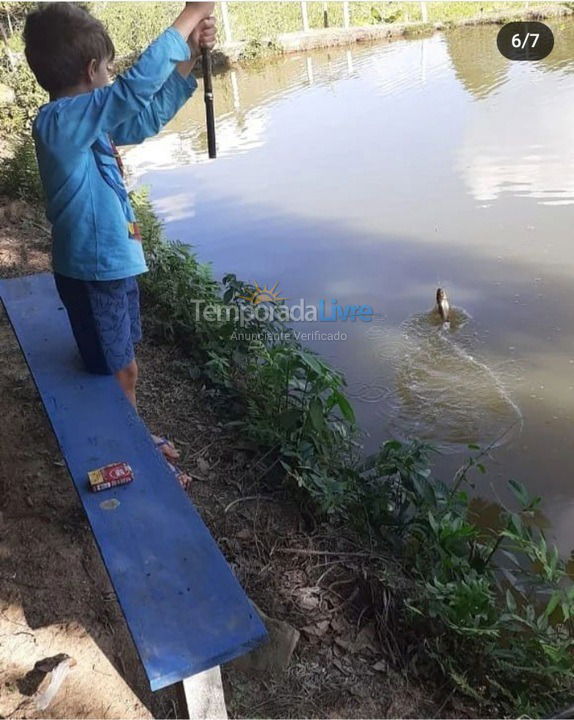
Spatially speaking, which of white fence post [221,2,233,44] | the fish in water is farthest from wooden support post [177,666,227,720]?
white fence post [221,2,233,44]

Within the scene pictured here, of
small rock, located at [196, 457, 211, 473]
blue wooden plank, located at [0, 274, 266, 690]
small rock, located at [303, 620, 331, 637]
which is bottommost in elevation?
small rock, located at [303, 620, 331, 637]

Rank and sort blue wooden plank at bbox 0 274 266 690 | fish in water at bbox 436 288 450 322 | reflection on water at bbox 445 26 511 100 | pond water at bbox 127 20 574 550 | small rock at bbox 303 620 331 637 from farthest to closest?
reflection on water at bbox 445 26 511 100
fish in water at bbox 436 288 450 322
pond water at bbox 127 20 574 550
small rock at bbox 303 620 331 637
blue wooden plank at bbox 0 274 266 690

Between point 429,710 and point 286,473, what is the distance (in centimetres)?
112

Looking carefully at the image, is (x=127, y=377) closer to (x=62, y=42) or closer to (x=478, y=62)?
(x=62, y=42)

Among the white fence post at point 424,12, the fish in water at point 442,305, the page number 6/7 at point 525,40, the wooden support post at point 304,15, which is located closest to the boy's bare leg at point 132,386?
the fish in water at point 442,305

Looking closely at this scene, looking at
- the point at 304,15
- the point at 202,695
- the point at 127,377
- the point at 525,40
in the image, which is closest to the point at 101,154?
the point at 127,377

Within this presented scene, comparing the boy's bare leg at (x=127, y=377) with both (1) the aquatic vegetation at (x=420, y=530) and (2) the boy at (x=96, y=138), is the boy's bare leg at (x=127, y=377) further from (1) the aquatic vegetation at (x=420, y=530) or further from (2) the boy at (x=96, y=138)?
(1) the aquatic vegetation at (x=420, y=530)

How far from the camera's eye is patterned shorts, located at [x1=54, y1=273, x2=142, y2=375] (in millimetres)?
2473

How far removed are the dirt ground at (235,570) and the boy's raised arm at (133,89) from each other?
1.43 meters

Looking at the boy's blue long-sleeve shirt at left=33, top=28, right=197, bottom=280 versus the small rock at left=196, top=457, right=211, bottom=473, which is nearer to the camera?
the boy's blue long-sleeve shirt at left=33, top=28, right=197, bottom=280

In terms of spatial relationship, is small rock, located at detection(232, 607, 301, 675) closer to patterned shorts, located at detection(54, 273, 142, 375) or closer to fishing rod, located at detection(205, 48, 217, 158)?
patterned shorts, located at detection(54, 273, 142, 375)

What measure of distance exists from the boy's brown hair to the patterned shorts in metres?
0.71

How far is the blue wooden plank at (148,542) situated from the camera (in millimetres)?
1615

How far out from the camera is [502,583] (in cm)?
277
